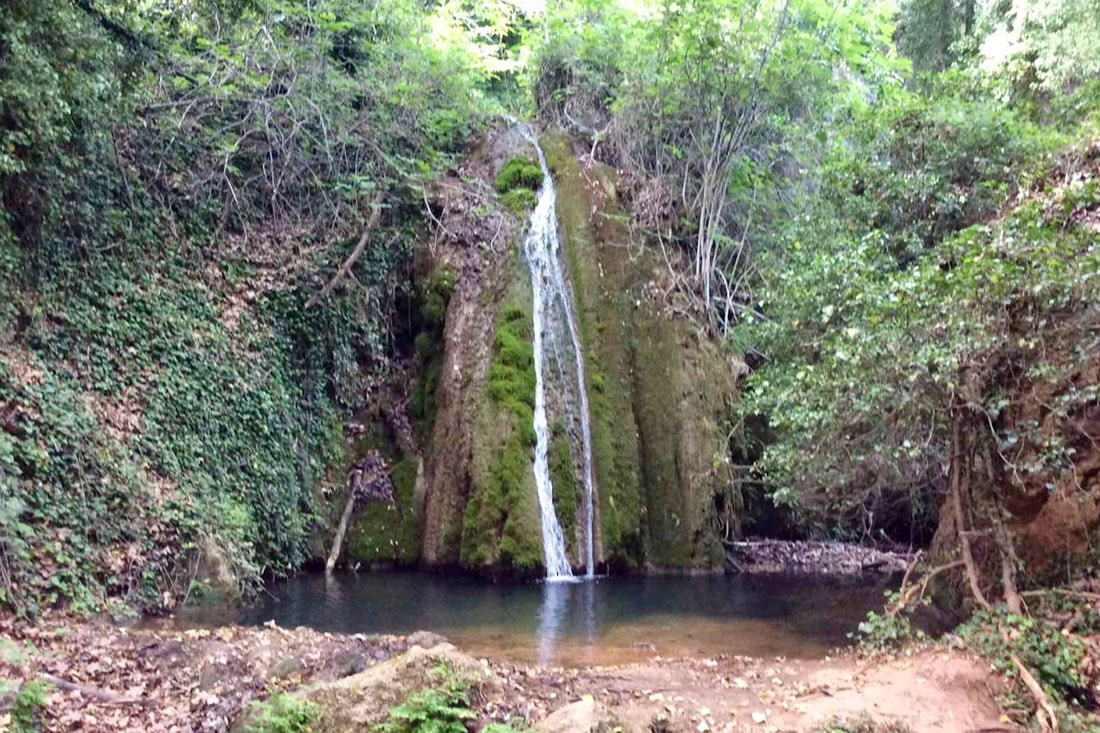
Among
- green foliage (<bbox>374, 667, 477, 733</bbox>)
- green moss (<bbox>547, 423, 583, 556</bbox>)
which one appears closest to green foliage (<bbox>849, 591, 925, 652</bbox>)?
green foliage (<bbox>374, 667, 477, 733</bbox>)

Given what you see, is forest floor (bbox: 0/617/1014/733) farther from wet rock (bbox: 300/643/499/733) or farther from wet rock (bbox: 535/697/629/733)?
wet rock (bbox: 300/643/499/733)

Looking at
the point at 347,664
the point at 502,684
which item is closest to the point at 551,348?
the point at 347,664

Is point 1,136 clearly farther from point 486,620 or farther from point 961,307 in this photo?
point 961,307

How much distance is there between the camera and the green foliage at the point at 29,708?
4391mm

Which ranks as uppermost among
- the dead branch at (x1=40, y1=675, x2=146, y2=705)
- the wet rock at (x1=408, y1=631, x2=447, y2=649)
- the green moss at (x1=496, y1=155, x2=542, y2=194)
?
the green moss at (x1=496, y1=155, x2=542, y2=194)

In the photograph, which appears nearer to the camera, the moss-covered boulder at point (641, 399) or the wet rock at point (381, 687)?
the wet rock at point (381, 687)

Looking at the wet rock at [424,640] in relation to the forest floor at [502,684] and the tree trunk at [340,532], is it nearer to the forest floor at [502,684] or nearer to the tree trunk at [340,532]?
the forest floor at [502,684]

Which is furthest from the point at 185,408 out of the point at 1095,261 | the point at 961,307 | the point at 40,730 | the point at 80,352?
the point at 1095,261

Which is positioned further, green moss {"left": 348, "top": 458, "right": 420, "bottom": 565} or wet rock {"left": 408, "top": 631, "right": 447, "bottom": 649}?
green moss {"left": 348, "top": 458, "right": 420, "bottom": 565}

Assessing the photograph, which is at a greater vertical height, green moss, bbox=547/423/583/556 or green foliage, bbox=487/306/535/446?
green foliage, bbox=487/306/535/446

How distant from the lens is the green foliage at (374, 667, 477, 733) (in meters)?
4.50

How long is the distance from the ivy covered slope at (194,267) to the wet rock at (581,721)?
4.95m

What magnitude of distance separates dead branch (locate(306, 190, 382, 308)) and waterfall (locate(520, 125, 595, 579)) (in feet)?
8.83

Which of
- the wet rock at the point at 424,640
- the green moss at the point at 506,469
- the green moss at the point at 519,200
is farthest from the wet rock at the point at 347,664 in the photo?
the green moss at the point at 519,200
